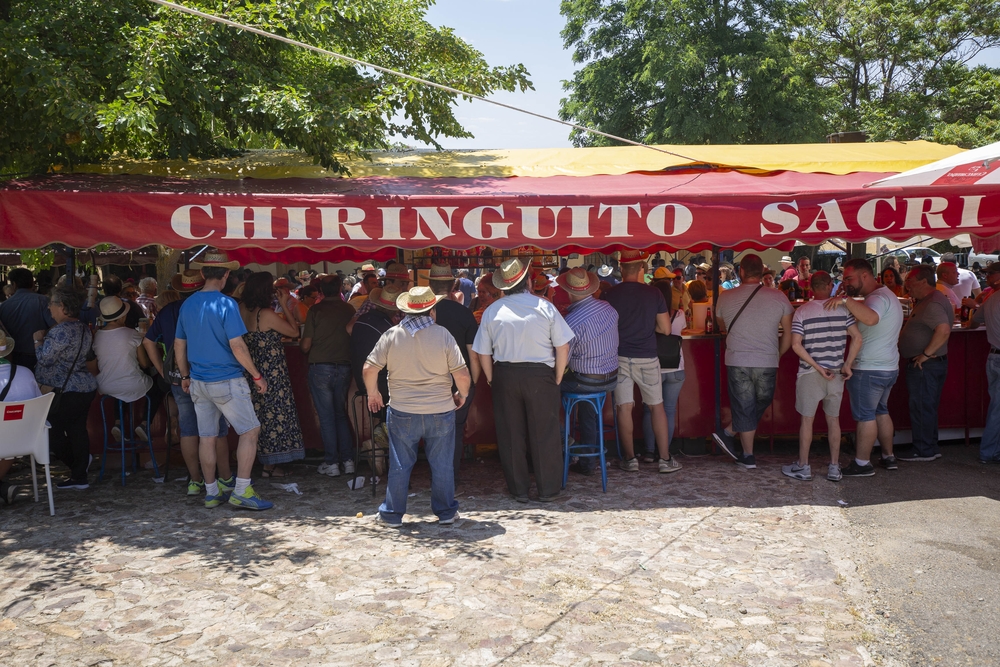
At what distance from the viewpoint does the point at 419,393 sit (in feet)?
18.7

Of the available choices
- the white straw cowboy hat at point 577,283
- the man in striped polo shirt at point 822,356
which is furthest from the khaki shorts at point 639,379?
A: the man in striped polo shirt at point 822,356

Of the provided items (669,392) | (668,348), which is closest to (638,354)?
(668,348)

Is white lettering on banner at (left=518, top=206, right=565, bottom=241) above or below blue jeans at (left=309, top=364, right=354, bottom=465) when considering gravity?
above

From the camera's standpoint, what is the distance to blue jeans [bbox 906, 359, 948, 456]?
7547 millimetres

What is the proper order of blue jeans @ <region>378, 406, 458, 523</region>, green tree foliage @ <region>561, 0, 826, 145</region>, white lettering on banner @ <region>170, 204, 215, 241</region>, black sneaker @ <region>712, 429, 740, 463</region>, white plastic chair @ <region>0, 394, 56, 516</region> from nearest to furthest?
1. blue jeans @ <region>378, 406, 458, 523</region>
2. white plastic chair @ <region>0, 394, 56, 516</region>
3. white lettering on banner @ <region>170, 204, 215, 241</region>
4. black sneaker @ <region>712, 429, 740, 463</region>
5. green tree foliage @ <region>561, 0, 826, 145</region>

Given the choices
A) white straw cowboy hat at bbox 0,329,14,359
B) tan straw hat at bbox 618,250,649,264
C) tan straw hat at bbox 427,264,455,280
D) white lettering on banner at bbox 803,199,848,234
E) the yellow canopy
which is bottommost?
white straw cowboy hat at bbox 0,329,14,359

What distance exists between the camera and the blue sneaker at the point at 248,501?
248 inches

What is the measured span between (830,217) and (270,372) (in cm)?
490

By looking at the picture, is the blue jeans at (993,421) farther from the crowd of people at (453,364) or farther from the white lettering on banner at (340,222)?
the white lettering on banner at (340,222)

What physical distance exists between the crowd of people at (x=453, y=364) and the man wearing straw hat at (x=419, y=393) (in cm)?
1

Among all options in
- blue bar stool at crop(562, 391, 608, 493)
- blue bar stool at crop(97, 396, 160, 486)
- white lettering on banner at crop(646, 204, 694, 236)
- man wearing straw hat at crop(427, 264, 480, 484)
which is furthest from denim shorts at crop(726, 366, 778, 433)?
blue bar stool at crop(97, 396, 160, 486)

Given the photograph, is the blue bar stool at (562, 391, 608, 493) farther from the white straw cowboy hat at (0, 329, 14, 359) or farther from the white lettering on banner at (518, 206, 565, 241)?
the white straw cowboy hat at (0, 329, 14, 359)

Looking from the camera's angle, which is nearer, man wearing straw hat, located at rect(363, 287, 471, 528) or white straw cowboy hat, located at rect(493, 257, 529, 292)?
man wearing straw hat, located at rect(363, 287, 471, 528)

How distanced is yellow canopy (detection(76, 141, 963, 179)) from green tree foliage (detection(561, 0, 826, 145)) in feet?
51.3
